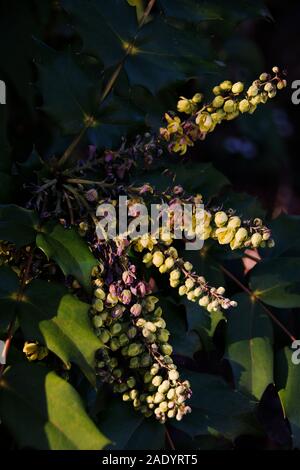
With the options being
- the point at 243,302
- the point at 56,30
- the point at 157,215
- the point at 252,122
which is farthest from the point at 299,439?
the point at 252,122

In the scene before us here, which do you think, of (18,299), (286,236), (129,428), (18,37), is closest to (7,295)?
(18,299)

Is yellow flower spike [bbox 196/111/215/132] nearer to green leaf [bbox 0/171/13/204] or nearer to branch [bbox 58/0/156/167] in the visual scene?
branch [bbox 58/0/156/167]

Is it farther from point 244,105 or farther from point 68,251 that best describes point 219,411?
point 244,105

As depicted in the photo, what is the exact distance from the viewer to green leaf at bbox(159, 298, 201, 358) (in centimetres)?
129

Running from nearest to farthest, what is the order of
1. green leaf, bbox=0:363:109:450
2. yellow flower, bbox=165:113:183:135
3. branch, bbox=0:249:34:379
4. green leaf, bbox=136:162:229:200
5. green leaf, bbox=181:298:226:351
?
1. green leaf, bbox=0:363:109:450
2. branch, bbox=0:249:34:379
3. yellow flower, bbox=165:113:183:135
4. green leaf, bbox=181:298:226:351
5. green leaf, bbox=136:162:229:200

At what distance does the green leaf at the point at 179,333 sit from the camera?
129cm

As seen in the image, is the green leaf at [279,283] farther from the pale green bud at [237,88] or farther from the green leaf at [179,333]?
the pale green bud at [237,88]

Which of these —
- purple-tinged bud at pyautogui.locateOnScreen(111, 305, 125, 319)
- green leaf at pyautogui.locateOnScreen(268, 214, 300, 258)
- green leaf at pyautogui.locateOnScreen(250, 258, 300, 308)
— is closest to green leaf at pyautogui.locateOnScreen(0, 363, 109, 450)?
purple-tinged bud at pyautogui.locateOnScreen(111, 305, 125, 319)

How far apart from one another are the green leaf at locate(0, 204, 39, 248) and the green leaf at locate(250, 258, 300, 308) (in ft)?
1.49

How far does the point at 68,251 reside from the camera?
1.09 meters


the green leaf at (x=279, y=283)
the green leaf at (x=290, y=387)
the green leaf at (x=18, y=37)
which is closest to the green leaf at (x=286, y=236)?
the green leaf at (x=279, y=283)

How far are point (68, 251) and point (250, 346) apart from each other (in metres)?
0.40

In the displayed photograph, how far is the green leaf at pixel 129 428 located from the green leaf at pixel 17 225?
12.0 inches

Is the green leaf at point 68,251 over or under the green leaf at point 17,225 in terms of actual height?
under
